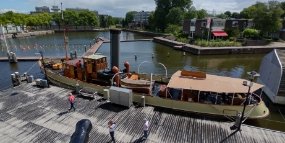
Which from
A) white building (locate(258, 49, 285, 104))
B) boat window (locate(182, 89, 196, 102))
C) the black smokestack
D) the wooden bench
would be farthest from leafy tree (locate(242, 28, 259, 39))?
the wooden bench

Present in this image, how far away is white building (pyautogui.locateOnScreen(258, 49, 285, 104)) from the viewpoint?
2078cm

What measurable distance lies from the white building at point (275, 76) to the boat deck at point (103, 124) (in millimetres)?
8581

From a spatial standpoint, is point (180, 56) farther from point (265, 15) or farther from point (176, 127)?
point (176, 127)

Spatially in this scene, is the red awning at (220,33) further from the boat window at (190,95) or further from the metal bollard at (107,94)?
the metal bollard at (107,94)

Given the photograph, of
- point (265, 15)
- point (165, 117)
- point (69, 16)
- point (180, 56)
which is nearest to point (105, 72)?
point (165, 117)

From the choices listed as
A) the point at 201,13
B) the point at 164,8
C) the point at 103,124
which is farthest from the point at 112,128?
the point at 201,13

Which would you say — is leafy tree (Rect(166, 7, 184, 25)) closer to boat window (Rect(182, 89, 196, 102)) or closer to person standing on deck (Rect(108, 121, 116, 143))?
boat window (Rect(182, 89, 196, 102))

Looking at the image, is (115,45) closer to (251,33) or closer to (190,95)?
(190,95)

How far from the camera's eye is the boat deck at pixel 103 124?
13164mm

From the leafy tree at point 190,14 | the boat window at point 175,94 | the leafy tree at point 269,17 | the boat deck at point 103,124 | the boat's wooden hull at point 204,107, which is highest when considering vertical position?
the leafy tree at point 190,14

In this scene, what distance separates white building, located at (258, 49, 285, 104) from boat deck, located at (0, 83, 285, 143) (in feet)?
28.2

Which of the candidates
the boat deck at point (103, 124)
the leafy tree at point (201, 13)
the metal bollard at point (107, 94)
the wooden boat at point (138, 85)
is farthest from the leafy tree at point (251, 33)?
the metal bollard at point (107, 94)

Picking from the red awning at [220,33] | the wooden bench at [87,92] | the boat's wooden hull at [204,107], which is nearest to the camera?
the boat's wooden hull at [204,107]

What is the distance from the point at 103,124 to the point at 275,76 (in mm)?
17885
